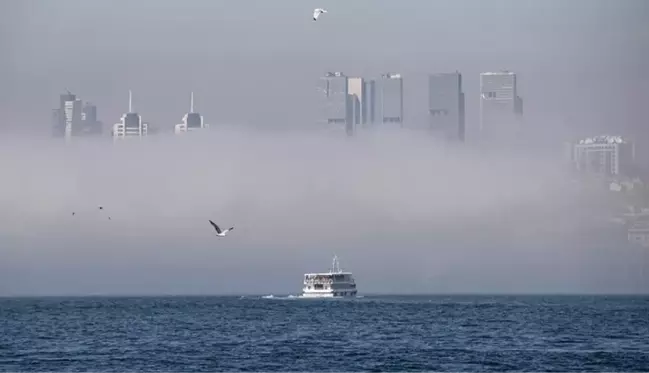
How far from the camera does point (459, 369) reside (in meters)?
105

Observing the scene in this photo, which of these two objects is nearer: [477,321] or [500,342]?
[500,342]

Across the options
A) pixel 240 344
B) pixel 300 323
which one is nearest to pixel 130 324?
pixel 300 323

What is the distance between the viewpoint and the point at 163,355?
118375 millimetres

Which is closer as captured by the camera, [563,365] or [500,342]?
[563,365]

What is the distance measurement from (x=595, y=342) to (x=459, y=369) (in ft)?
106

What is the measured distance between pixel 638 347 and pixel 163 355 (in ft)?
137

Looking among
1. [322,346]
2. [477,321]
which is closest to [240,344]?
[322,346]

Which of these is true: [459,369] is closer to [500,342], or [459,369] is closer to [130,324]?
[500,342]

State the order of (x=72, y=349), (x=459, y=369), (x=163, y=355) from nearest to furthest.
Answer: (x=459, y=369), (x=163, y=355), (x=72, y=349)

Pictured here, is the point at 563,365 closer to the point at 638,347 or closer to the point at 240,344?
the point at 638,347

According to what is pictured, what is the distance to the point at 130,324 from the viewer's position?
174 m

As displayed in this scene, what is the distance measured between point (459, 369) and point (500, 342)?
2838cm

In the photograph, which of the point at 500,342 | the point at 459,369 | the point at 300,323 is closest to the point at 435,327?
the point at 300,323

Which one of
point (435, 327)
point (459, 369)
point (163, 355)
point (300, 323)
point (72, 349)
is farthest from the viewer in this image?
point (300, 323)
